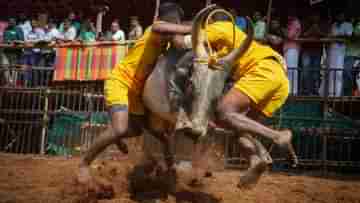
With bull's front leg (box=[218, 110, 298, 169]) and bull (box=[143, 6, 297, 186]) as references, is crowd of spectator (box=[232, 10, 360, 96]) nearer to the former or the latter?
bull (box=[143, 6, 297, 186])

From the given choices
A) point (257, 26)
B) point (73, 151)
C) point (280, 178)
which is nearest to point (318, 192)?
point (280, 178)

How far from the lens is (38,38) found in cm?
1255

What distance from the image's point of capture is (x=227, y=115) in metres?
5.45

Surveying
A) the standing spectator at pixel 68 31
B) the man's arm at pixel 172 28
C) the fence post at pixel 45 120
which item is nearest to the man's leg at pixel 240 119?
the man's arm at pixel 172 28

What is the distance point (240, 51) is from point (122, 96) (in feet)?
5.25

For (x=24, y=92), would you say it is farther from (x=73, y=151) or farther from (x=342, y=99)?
(x=342, y=99)

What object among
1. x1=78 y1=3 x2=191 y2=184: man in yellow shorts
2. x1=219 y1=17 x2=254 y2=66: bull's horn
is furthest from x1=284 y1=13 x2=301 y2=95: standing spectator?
x1=219 y1=17 x2=254 y2=66: bull's horn

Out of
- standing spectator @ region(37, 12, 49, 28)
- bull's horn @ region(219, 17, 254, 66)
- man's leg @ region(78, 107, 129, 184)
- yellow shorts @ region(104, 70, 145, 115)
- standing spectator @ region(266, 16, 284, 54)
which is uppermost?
standing spectator @ region(37, 12, 49, 28)

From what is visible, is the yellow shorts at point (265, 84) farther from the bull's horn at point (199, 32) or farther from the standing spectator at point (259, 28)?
the standing spectator at point (259, 28)

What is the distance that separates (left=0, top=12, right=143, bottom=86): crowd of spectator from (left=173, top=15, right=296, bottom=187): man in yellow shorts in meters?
6.15

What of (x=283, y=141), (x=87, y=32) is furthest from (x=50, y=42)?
(x=283, y=141)

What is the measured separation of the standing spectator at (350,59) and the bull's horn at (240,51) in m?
5.23

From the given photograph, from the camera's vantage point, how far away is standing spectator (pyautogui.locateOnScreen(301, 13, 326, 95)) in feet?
33.8

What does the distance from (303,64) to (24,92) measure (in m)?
6.28
